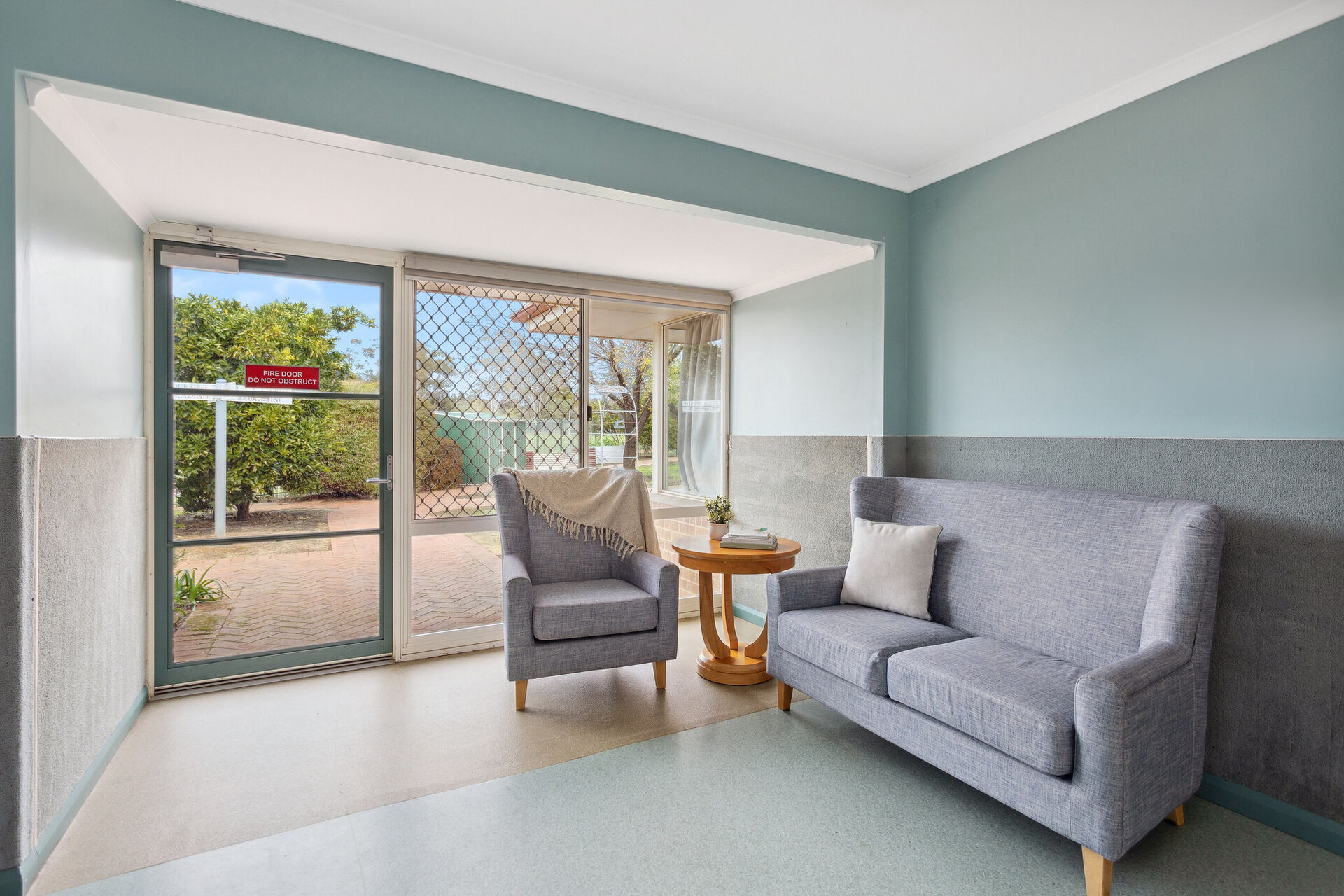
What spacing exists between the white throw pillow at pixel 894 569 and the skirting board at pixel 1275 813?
1.07 meters

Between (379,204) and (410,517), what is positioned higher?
(379,204)

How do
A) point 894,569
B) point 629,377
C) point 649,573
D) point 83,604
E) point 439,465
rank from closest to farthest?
point 83,604
point 894,569
point 649,573
point 439,465
point 629,377

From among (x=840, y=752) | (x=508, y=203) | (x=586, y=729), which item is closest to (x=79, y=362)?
(x=508, y=203)

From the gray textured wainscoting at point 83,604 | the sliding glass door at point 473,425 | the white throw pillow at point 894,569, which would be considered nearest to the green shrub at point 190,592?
the gray textured wainscoting at point 83,604

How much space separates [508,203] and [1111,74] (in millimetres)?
2469

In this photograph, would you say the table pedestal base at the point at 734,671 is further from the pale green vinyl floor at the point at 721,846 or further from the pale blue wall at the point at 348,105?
the pale blue wall at the point at 348,105

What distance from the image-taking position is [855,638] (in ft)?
8.26

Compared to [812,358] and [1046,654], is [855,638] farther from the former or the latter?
[812,358]

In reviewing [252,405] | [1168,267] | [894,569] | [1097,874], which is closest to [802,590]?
[894,569]

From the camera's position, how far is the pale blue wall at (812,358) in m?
3.66

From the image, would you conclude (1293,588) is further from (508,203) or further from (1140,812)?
(508,203)

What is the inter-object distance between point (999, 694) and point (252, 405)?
3.65 meters

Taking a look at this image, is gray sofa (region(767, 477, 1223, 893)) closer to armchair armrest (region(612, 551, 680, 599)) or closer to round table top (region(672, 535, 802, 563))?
round table top (region(672, 535, 802, 563))

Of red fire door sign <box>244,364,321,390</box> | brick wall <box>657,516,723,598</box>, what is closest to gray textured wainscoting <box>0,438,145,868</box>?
red fire door sign <box>244,364,321,390</box>
